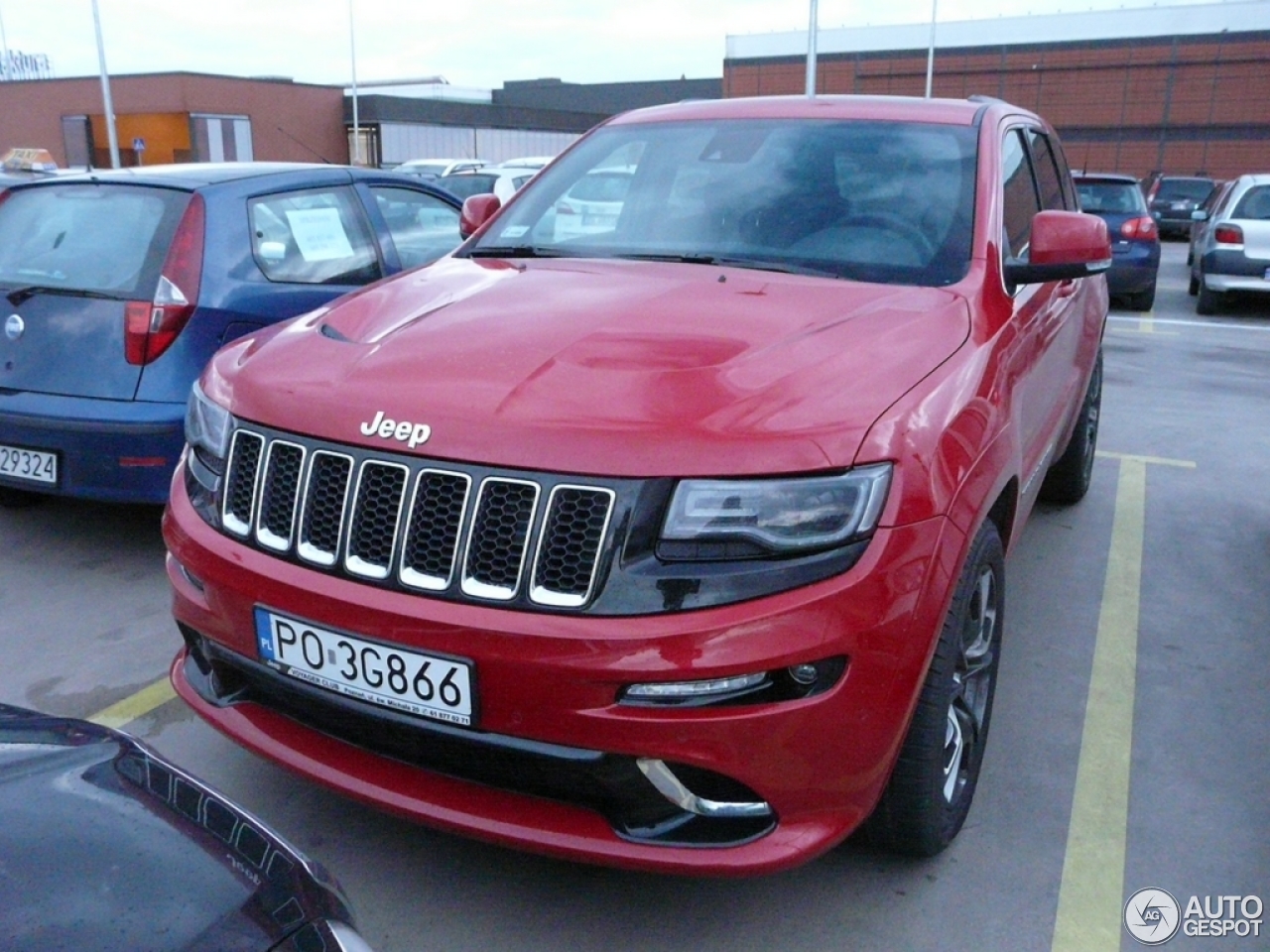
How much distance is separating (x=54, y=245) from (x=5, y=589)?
4.46 feet

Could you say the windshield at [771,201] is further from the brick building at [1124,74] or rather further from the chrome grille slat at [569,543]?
the brick building at [1124,74]

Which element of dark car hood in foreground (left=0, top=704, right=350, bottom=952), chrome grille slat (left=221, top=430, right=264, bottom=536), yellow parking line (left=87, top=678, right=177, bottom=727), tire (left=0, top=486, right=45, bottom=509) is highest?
chrome grille slat (left=221, top=430, right=264, bottom=536)

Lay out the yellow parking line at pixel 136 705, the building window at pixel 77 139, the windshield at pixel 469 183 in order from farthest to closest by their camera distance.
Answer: the building window at pixel 77 139 → the windshield at pixel 469 183 → the yellow parking line at pixel 136 705

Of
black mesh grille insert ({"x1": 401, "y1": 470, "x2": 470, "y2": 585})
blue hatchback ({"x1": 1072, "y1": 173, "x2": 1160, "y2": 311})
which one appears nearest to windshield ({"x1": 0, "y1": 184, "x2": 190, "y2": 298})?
black mesh grille insert ({"x1": 401, "y1": 470, "x2": 470, "y2": 585})

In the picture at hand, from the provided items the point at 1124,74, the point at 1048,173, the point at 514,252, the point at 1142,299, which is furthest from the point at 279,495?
the point at 1124,74

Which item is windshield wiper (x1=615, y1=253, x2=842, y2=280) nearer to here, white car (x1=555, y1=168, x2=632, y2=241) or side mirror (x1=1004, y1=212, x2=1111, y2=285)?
white car (x1=555, y1=168, x2=632, y2=241)

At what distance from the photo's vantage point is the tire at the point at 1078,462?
505cm

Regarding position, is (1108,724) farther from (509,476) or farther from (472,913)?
(509,476)

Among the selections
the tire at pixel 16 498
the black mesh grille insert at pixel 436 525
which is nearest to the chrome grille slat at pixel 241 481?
the black mesh grille insert at pixel 436 525

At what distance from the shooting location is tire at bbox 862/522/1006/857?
2.29 m

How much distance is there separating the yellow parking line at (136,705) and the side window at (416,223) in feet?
8.33

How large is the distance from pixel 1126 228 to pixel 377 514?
38.7 feet

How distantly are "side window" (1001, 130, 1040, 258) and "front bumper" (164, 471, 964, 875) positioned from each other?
1408 mm

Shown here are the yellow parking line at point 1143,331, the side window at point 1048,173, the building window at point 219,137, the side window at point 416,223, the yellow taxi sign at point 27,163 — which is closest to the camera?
the side window at point 1048,173
